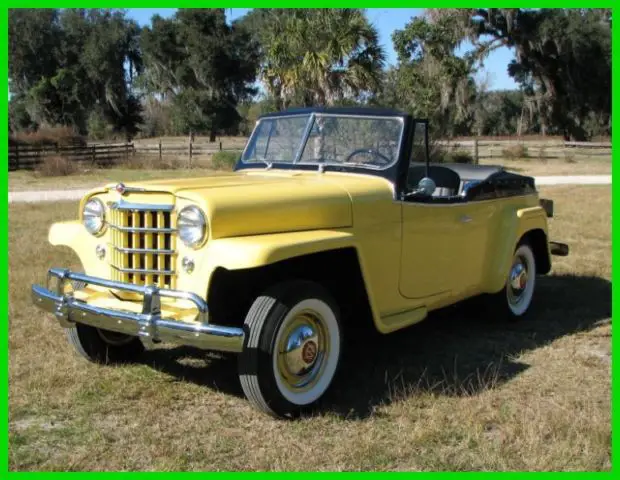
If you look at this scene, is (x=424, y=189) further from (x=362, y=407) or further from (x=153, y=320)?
(x=153, y=320)

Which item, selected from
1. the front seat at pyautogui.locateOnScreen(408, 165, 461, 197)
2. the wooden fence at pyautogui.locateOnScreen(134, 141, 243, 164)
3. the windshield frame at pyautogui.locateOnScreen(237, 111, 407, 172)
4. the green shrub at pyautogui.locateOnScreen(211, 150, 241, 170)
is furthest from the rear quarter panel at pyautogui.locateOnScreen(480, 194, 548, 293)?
the wooden fence at pyautogui.locateOnScreen(134, 141, 243, 164)

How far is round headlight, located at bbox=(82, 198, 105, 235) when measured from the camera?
168 inches

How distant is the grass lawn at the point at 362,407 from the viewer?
135 inches

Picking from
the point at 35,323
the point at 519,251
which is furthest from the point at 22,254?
the point at 519,251

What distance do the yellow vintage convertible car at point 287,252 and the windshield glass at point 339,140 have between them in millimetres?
11

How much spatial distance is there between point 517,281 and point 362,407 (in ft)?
8.69

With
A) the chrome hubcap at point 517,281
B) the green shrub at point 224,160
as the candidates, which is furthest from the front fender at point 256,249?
Result: the green shrub at point 224,160

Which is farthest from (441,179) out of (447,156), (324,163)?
(447,156)

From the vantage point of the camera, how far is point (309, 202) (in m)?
4.04

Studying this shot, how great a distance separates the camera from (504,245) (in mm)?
5617

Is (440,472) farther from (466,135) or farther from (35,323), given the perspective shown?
(466,135)

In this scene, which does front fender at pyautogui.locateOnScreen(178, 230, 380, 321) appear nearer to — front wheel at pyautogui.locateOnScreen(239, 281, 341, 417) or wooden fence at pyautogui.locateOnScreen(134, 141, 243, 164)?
front wheel at pyautogui.locateOnScreen(239, 281, 341, 417)

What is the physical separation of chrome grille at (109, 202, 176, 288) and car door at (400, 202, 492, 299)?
5.15ft

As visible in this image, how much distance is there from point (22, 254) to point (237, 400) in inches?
210
